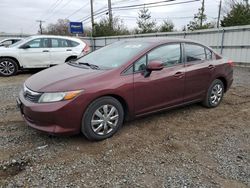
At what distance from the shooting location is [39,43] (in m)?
9.16

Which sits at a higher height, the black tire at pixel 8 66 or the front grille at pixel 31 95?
the front grille at pixel 31 95

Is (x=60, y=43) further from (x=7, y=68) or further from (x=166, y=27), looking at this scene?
(x=166, y=27)

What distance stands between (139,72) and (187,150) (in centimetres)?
135

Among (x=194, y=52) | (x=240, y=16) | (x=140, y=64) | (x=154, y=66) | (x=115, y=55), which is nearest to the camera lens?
(x=154, y=66)

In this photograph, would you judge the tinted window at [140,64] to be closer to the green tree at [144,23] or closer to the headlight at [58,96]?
the headlight at [58,96]

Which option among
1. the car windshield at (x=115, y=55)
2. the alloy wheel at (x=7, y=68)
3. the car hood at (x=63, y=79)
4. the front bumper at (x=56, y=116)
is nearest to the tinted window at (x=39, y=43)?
the alloy wheel at (x=7, y=68)

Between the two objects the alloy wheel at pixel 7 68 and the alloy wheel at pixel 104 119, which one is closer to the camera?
the alloy wheel at pixel 104 119

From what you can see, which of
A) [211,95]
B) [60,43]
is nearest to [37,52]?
[60,43]

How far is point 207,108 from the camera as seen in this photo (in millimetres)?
4906

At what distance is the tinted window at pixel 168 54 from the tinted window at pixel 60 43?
6507 millimetres

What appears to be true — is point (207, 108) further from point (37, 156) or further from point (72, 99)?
point (37, 156)

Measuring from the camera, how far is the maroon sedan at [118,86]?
310cm

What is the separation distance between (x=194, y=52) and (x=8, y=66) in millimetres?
7120

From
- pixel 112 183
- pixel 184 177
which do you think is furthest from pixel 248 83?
pixel 112 183
